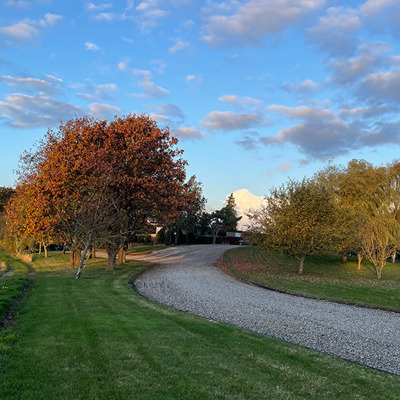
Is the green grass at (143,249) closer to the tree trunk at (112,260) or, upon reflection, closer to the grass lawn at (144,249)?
the grass lawn at (144,249)

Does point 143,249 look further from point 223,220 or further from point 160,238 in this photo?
point 223,220

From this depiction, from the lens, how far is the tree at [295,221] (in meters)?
25.1

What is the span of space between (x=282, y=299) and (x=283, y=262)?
19816 mm

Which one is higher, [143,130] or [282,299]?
[143,130]

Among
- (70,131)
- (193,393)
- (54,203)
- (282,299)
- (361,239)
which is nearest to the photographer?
(193,393)

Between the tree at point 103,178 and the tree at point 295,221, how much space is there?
653cm

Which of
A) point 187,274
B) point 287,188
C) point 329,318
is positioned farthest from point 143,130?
point 329,318

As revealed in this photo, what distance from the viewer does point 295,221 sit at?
998 inches

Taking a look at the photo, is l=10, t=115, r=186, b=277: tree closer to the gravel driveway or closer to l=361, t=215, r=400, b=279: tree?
the gravel driveway

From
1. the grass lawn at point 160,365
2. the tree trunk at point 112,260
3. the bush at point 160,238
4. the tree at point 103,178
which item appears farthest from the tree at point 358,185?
the grass lawn at point 160,365

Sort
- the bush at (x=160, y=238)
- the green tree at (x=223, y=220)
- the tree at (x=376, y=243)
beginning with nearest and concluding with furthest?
1. the tree at (x=376, y=243)
2. the bush at (x=160, y=238)
3. the green tree at (x=223, y=220)

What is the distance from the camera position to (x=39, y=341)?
688 cm

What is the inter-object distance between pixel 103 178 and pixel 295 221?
13233 mm

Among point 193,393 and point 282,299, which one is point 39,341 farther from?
point 282,299
